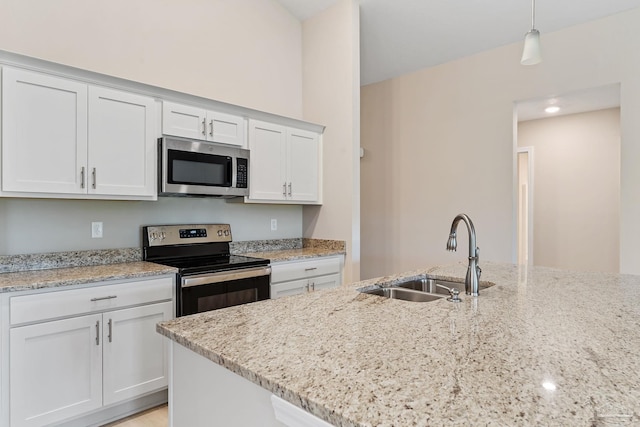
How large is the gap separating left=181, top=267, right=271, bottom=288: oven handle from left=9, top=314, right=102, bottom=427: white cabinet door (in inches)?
21.2

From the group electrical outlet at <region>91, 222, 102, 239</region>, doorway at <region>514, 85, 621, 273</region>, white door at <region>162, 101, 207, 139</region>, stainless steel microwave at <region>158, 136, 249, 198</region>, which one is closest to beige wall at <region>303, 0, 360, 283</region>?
stainless steel microwave at <region>158, 136, 249, 198</region>

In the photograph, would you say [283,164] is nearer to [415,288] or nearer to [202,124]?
[202,124]

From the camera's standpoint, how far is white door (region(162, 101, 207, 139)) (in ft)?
9.06

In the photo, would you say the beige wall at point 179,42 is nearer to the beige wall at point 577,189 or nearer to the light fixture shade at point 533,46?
the light fixture shade at point 533,46

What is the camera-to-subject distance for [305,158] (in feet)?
12.3

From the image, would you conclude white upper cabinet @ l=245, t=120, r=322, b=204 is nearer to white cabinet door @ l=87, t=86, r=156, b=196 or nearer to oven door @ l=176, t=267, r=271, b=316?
oven door @ l=176, t=267, r=271, b=316

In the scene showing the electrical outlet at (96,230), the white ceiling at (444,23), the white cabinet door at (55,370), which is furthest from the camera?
the white ceiling at (444,23)

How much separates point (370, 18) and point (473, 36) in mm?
1009

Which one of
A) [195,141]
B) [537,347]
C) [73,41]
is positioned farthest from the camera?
[195,141]

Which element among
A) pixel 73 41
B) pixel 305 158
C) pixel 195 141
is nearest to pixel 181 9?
pixel 73 41

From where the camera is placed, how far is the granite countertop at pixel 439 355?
70 centimetres

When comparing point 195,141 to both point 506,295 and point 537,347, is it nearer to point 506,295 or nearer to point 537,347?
point 506,295

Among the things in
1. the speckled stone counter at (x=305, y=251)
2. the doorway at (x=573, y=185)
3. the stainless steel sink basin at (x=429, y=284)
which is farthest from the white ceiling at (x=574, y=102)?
the stainless steel sink basin at (x=429, y=284)

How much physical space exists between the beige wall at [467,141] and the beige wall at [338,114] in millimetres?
1136
